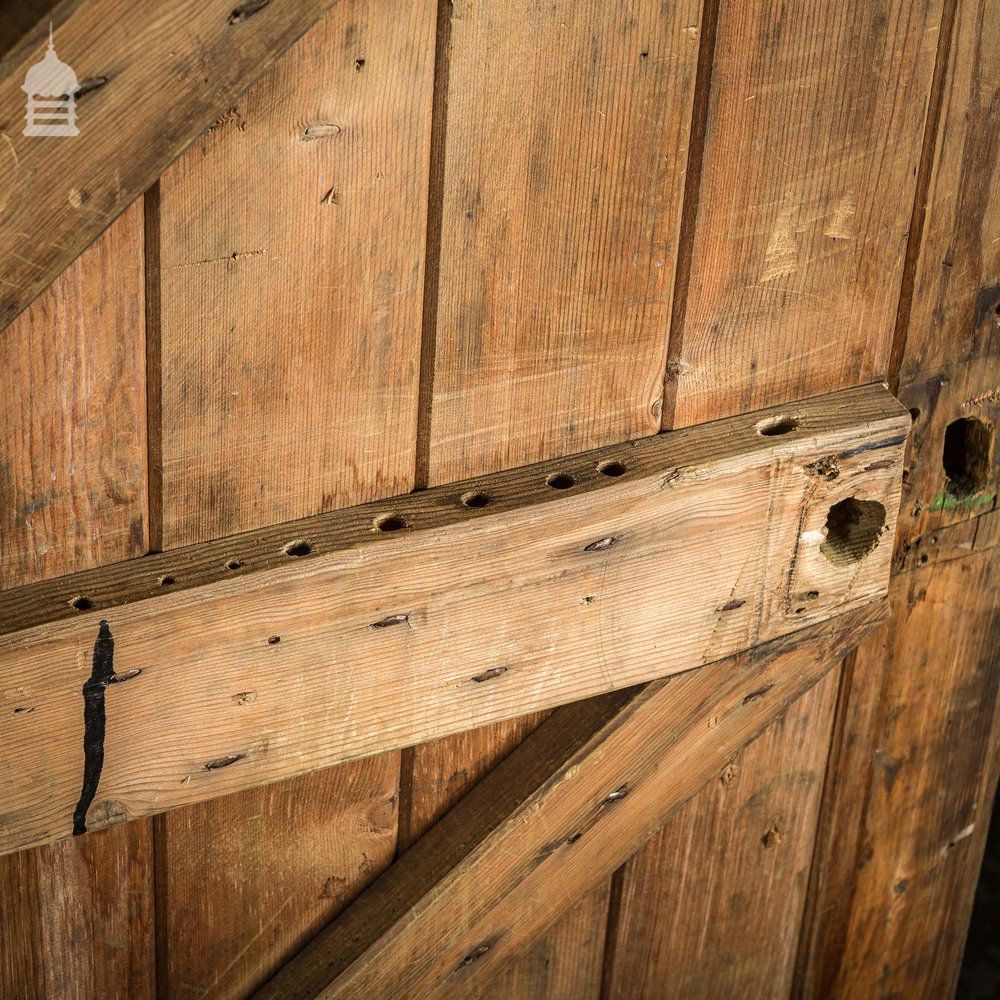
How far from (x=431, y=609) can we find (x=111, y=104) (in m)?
0.51

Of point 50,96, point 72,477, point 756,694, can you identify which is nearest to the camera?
point 50,96

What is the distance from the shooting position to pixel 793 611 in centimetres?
142

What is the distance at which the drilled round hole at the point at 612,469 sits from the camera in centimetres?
129

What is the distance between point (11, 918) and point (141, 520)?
0.41 meters

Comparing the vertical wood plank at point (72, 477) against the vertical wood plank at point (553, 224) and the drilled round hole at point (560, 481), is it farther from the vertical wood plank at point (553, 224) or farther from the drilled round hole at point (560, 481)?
the drilled round hole at point (560, 481)

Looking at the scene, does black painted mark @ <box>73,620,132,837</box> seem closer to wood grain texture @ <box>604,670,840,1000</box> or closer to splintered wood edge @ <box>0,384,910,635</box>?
splintered wood edge @ <box>0,384,910,635</box>

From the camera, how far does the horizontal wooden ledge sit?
3.65 ft

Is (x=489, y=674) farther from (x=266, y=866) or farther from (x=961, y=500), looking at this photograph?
(x=961, y=500)

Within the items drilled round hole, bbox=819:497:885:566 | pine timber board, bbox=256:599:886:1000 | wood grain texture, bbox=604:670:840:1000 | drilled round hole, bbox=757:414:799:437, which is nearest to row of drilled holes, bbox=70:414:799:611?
drilled round hole, bbox=757:414:799:437

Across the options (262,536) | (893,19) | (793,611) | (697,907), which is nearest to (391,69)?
(262,536)

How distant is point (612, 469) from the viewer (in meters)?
1.29

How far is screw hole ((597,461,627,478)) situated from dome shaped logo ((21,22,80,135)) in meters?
0.58

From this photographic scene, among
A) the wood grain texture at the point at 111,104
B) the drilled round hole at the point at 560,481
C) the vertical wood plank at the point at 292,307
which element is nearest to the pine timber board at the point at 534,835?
the vertical wood plank at the point at 292,307

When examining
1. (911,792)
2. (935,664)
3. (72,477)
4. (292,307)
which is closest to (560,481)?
(292,307)
